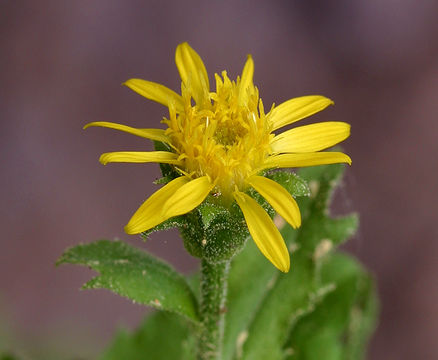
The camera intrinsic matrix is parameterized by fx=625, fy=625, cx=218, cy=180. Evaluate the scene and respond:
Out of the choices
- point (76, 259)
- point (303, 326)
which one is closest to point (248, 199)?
point (76, 259)

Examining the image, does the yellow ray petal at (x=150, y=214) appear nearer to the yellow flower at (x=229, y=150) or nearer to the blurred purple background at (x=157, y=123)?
the yellow flower at (x=229, y=150)

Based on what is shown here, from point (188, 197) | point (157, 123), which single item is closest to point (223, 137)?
point (188, 197)

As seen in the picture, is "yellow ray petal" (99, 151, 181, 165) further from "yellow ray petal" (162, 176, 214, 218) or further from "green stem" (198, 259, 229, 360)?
"green stem" (198, 259, 229, 360)

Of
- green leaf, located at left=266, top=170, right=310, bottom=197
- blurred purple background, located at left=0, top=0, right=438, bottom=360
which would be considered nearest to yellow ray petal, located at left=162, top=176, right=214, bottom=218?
green leaf, located at left=266, top=170, right=310, bottom=197

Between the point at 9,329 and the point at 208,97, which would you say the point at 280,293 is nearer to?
the point at 208,97

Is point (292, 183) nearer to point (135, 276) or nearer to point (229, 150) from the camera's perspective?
point (229, 150)

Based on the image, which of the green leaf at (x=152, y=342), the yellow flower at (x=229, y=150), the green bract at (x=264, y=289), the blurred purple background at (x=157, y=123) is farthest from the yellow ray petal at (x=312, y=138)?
the blurred purple background at (x=157, y=123)
